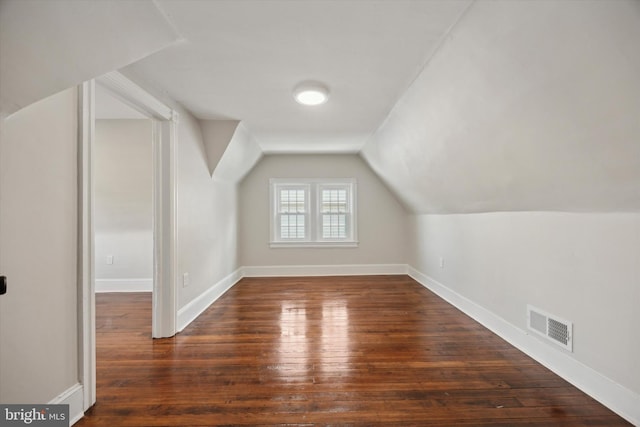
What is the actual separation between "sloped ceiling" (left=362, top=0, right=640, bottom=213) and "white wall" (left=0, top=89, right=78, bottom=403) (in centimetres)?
230

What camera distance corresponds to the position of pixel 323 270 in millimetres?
5828

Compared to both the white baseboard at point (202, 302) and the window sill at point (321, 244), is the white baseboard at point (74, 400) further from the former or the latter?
the window sill at point (321, 244)

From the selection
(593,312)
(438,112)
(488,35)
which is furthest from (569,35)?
(593,312)

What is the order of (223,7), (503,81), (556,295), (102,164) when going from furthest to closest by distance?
(102,164), (556,295), (503,81), (223,7)

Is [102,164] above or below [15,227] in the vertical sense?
above

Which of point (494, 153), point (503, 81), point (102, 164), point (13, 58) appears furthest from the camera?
point (102, 164)

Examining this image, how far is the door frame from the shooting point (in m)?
1.79

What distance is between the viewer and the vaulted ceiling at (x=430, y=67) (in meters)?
1.30

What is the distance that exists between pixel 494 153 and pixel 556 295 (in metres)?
1.12

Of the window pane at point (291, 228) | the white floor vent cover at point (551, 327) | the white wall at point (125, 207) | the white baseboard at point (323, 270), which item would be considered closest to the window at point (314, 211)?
the window pane at point (291, 228)

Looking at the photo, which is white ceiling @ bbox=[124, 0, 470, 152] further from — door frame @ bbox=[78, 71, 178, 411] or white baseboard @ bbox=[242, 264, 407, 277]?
white baseboard @ bbox=[242, 264, 407, 277]

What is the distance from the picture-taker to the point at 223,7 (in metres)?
1.69

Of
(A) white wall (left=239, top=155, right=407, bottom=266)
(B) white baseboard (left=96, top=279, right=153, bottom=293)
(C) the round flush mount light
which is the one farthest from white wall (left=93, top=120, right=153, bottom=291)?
(C) the round flush mount light

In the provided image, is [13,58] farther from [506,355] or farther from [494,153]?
[506,355]
